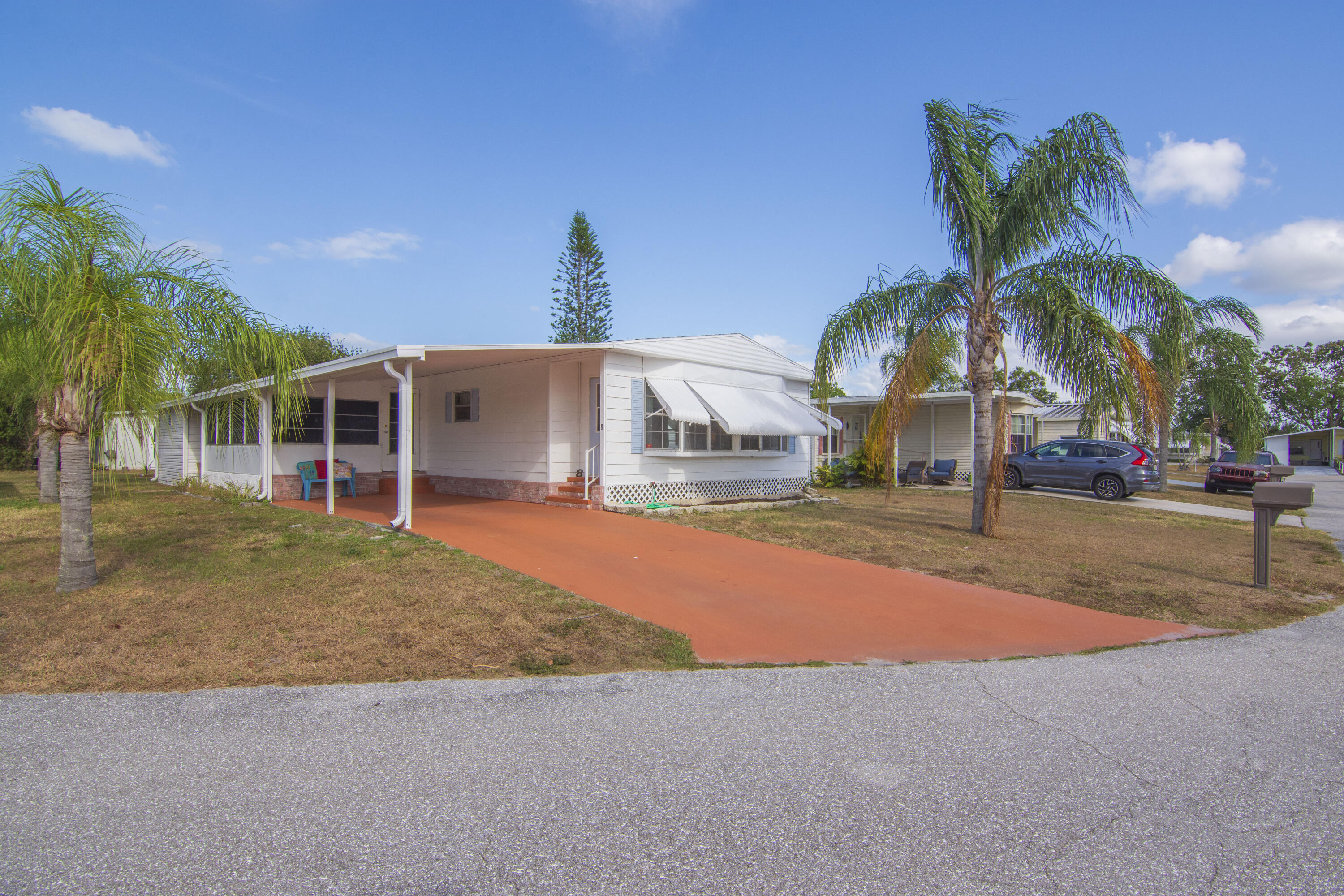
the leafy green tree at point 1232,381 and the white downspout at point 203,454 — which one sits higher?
the leafy green tree at point 1232,381

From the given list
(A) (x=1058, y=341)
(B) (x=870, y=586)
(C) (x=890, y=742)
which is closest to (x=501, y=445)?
(B) (x=870, y=586)

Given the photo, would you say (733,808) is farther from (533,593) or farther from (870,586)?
(870,586)

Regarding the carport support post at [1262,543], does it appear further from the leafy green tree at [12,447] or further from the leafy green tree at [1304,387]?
the leafy green tree at [1304,387]

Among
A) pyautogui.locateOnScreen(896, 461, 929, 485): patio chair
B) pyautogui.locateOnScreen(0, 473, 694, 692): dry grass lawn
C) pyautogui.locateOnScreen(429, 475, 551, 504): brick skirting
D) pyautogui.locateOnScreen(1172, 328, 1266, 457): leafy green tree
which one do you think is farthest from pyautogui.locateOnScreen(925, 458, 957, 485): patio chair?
pyautogui.locateOnScreen(0, 473, 694, 692): dry grass lawn

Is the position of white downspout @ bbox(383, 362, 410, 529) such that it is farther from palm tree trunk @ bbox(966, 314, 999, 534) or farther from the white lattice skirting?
palm tree trunk @ bbox(966, 314, 999, 534)

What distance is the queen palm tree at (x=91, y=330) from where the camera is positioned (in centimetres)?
486

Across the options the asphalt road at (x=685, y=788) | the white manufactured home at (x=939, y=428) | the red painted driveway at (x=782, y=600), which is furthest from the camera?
the white manufactured home at (x=939, y=428)

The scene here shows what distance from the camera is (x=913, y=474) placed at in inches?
811

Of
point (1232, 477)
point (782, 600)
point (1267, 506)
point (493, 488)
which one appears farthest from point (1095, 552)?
point (1232, 477)

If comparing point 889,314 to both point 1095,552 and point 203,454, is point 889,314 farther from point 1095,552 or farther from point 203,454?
point 203,454

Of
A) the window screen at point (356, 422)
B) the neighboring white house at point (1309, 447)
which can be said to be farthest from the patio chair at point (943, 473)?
the neighboring white house at point (1309, 447)

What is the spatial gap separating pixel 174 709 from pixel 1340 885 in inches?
196

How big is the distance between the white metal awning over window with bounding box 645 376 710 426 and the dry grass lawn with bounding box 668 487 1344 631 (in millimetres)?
1622

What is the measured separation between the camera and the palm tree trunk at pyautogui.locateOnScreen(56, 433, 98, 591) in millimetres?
5586
